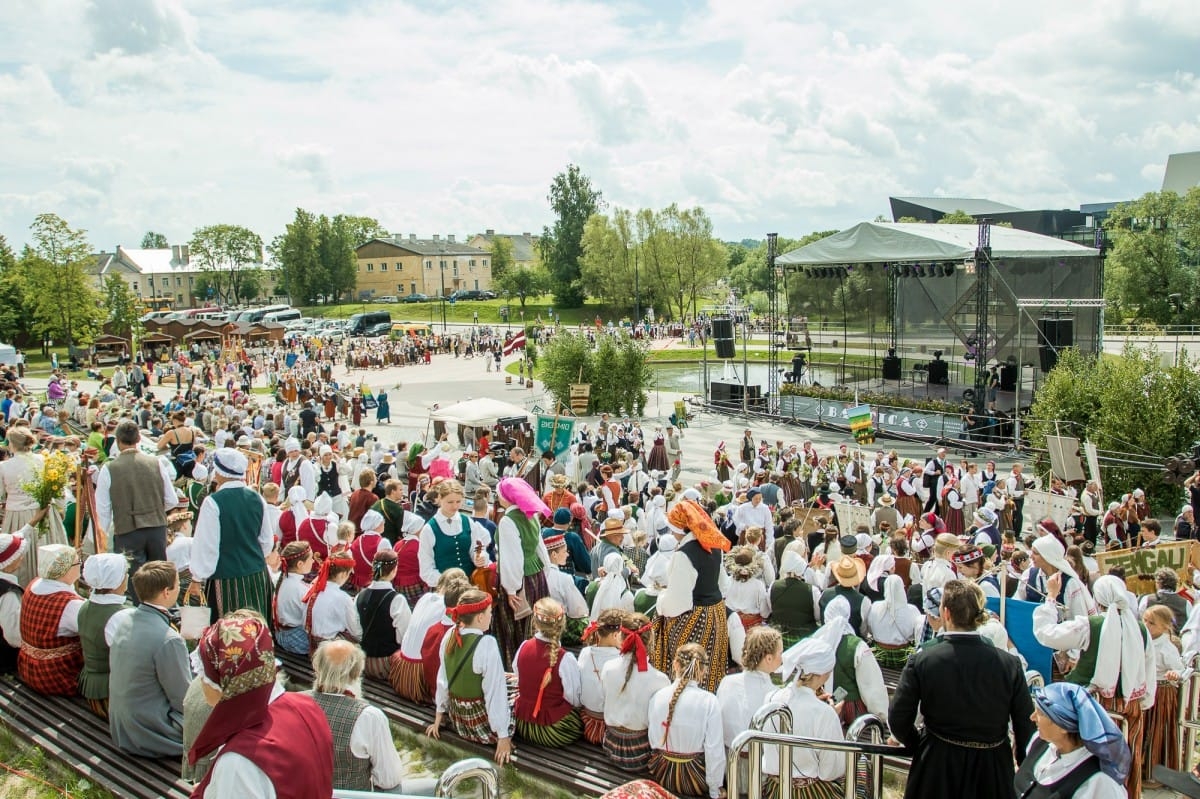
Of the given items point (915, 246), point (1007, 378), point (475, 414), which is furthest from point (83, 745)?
point (1007, 378)

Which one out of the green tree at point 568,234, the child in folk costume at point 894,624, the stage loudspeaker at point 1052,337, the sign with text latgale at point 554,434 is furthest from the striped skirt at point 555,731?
the green tree at point 568,234

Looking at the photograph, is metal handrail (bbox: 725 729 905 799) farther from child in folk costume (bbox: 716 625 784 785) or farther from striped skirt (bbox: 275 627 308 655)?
striped skirt (bbox: 275 627 308 655)

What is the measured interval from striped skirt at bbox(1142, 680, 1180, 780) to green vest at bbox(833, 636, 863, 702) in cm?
183

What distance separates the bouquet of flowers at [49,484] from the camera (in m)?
7.49

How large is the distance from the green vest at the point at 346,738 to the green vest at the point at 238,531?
2.17 metres

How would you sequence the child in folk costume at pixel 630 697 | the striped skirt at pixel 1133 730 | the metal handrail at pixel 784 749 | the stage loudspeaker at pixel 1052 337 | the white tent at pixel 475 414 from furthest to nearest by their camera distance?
the stage loudspeaker at pixel 1052 337
the white tent at pixel 475 414
the child in folk costume at pixel 630 697
the striped skirt at pixel 1133 730
the metal handrail at pixel 784 749

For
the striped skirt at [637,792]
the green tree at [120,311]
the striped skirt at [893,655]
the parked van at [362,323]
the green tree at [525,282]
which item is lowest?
the striped skirt at [893,655]

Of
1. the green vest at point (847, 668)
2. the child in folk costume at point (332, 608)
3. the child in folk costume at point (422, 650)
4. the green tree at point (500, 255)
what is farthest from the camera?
the green tree at point (500, 255)

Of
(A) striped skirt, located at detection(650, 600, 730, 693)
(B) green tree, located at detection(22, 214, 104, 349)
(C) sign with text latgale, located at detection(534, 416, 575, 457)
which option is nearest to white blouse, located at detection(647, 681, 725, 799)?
(A) striped skirt, located at detection(650, 600, 730, 693)

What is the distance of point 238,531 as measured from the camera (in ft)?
18.6

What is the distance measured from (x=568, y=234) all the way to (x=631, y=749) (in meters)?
70.4

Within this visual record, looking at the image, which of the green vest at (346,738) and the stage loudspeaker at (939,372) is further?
the stage loudspeaker at (939,372)

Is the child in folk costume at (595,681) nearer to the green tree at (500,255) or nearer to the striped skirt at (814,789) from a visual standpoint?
the striped skirt at (814,789)

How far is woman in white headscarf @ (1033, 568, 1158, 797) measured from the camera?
4.57 m
